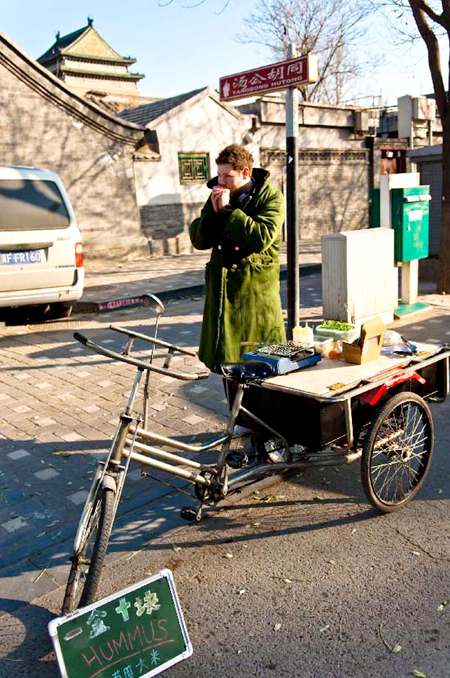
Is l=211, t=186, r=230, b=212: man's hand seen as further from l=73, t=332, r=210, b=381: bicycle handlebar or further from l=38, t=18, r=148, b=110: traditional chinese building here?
l=38, t=18, r=148, b=110: traditional chinese building

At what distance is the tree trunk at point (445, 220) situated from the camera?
10008 millimetres

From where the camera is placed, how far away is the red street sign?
557cm

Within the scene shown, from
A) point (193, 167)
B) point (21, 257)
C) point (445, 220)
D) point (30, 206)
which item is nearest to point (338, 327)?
point (21, 257)

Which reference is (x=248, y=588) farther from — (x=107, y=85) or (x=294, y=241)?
(x=107, y=85)

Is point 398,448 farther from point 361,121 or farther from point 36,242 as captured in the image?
point 361,121

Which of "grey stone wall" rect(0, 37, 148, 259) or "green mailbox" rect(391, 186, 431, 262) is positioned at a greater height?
"grey stone wall" rect(0, 37, 148, 259)

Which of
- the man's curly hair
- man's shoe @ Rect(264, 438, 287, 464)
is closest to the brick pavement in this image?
man's shoe @ Rect(264, 438, 287, 464)

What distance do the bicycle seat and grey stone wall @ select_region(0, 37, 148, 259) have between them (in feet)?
40.4

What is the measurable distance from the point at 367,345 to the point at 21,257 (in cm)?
557

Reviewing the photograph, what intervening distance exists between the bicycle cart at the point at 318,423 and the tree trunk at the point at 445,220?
6756 mm

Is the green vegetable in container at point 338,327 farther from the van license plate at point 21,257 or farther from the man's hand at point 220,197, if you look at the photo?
the van license plate at point 21,257

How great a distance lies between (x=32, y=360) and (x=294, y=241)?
333 cm

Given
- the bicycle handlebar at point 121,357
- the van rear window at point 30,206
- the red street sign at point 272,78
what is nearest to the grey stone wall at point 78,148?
the van rear window at point 30,206

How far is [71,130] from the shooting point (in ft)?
49.0
